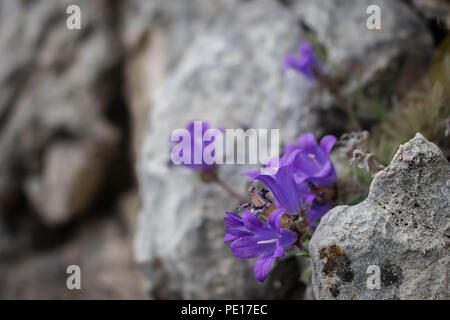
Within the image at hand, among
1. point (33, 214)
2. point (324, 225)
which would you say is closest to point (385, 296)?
point (324, 225)

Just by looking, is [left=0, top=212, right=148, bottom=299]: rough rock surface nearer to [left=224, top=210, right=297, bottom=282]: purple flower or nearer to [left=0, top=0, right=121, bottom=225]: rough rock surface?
[left=0, top=0, right=121, bottom=225]: rough rock surface

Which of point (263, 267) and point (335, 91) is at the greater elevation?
point (335, 91)

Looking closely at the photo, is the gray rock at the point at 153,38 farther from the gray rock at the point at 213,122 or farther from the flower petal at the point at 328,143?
the flower petal at the point at 328,143

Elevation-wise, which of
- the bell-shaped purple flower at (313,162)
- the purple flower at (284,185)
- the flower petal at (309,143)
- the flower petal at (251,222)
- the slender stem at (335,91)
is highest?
the slender stem at (335,91)

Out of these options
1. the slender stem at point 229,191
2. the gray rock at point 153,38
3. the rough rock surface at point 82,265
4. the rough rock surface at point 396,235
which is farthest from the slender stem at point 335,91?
the rough rock surface at point 82,265

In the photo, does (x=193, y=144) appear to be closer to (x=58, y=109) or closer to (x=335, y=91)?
(x=335, y=91)

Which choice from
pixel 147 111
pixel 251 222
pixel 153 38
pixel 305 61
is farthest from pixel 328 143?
pixel 153 38

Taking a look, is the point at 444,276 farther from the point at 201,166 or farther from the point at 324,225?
the point at 201,166

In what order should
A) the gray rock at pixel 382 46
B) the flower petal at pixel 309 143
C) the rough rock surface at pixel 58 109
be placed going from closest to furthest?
the flower petal at pixel 309 143 < the gray rock at pixel 382 46 < the rough rock surface at pixel 58 109
